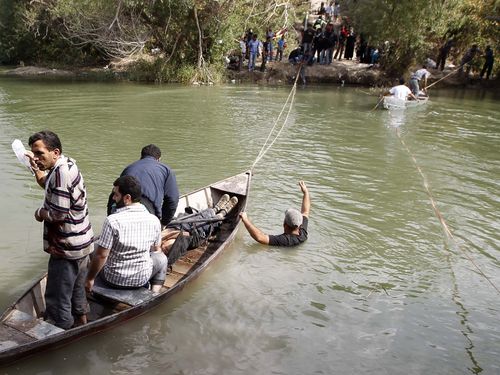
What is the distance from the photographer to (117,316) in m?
4.54

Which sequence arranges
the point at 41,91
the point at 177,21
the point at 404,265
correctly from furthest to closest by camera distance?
1. the point at 177,21
2. the point at 41,91
3. the point at 404,265

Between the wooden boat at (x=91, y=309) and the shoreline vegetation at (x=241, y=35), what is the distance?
1620 cm

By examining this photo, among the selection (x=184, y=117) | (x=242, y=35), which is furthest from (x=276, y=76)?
(x=184, y=117)

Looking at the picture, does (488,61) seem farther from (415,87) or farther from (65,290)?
(65,290)

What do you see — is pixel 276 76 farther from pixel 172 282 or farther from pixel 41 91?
pixel 172 282

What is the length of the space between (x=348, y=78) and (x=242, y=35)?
5.63m

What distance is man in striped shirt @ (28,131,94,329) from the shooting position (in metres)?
3.64

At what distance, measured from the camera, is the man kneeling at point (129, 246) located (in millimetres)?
4191

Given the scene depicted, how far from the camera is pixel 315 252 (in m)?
6.92

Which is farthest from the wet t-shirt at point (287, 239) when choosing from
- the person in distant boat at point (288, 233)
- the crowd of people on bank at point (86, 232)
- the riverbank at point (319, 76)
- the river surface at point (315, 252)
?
the riverbank at point (319, 76)

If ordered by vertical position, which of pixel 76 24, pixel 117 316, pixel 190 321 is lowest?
pixel 190 321

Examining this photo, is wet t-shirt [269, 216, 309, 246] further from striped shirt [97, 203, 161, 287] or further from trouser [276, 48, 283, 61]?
trouser [276, 48, 283, 61]

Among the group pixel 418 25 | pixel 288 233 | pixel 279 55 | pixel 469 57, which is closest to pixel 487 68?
pixel 469 57

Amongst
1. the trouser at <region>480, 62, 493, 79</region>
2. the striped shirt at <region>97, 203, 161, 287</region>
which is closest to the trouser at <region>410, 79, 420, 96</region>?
the trouser at <region>480, 62, 493, 79</region>
